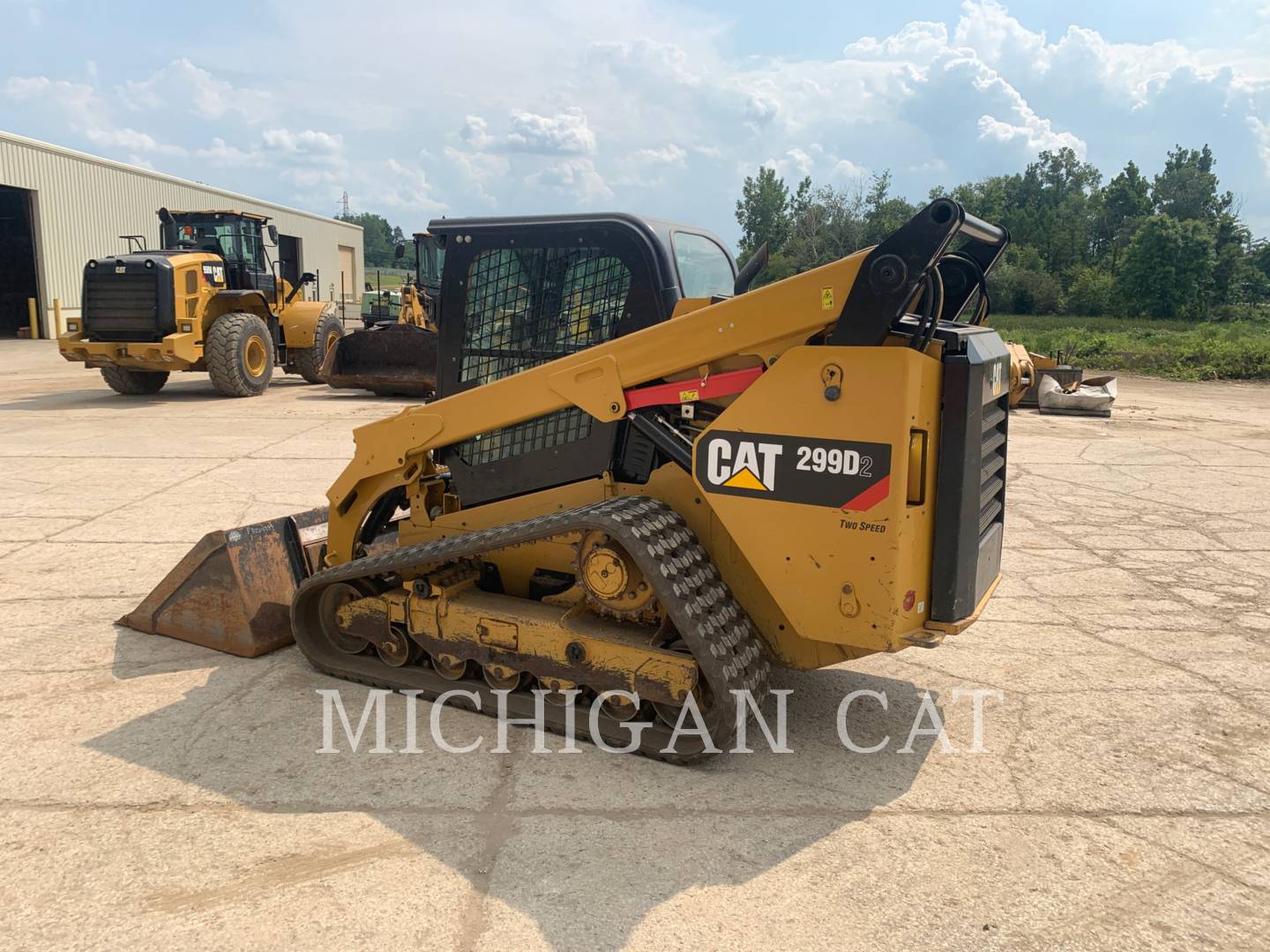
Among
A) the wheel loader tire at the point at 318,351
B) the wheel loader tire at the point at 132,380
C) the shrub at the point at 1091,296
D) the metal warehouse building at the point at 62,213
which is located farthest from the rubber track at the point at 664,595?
the shrub at the point at 1091,296

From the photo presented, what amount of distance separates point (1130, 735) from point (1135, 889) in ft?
3.95

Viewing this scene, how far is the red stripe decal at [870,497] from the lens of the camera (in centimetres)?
314

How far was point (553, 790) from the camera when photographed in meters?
3.35

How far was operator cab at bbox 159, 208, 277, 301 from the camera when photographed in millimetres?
15211

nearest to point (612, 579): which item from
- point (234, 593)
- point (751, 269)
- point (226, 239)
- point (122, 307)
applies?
point (751, 269)

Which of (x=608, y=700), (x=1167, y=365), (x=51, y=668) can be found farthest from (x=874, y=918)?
(x=1167, y=365)

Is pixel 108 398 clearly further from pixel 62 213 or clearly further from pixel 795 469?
pixel 62 213

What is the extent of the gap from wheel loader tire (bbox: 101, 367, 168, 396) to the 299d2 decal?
1306cm

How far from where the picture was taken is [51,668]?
4.38 metres

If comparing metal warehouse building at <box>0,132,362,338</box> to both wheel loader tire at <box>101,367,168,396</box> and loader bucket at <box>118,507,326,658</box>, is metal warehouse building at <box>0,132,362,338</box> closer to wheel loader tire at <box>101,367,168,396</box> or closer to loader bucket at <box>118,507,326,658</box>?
wheel loader tire at <box>101,367,168,396</box>

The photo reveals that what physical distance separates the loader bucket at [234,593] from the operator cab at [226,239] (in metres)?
11.6

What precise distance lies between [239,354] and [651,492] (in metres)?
12.2

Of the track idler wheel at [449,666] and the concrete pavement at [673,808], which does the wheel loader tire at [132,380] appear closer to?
the concrete pavement at [673,808]

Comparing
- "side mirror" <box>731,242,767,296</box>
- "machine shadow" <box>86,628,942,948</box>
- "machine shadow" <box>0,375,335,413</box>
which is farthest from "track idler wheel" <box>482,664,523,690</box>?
"machine shadow" <box>0,375,335,413</box>
